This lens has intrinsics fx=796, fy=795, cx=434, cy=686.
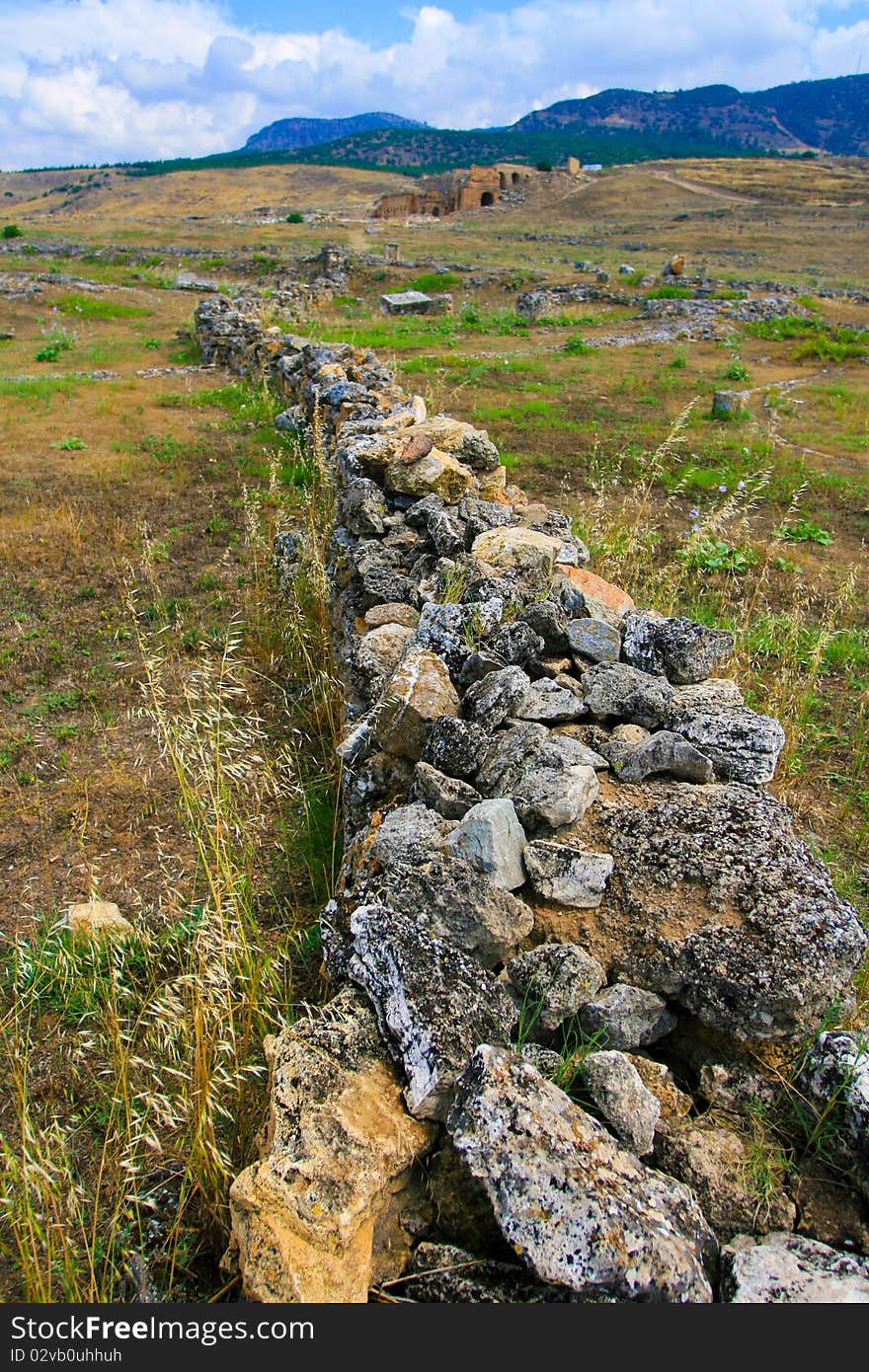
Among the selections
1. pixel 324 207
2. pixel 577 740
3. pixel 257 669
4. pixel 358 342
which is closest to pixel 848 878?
pixel 577 740

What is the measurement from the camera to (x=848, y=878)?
4.14 m

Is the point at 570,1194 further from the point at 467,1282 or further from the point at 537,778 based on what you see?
the point at 537,778

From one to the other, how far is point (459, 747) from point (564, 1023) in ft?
3.82

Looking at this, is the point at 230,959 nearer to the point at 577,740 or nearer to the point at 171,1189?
the point at 171,1189

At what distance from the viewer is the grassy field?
2512 mm

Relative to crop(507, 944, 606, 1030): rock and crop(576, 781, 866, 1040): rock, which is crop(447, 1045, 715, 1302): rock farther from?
crop(576, 781, 866, 1040): rock

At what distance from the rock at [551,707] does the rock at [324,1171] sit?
152 centimetres

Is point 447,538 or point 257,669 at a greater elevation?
point 447,538

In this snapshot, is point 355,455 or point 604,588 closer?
point 604,588

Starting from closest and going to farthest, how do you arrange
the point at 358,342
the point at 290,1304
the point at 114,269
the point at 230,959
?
the point at 290,1304
the point at 230,959
the point at 358,342
the point at 114,269

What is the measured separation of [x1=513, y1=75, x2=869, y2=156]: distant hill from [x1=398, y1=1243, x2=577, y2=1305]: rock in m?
187

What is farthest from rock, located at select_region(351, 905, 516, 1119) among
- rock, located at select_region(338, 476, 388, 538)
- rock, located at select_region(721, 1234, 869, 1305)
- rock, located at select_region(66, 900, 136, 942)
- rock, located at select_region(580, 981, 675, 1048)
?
rock, located at select_region(338, 476, 388, 538)

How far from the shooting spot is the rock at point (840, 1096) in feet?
6.32

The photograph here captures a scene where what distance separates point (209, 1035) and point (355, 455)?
507cm
